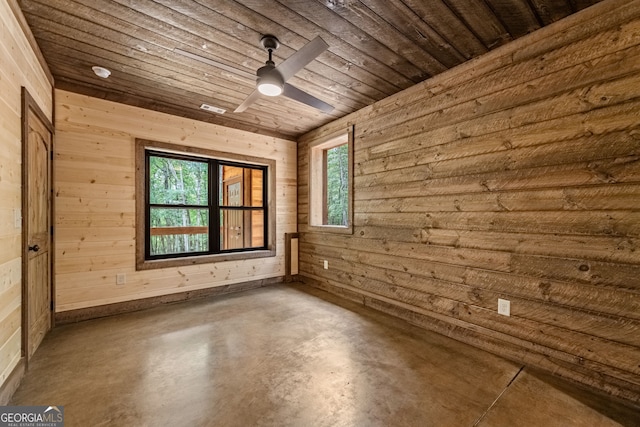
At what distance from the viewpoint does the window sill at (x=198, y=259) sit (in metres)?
3.44

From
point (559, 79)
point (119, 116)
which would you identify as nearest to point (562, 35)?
point (559, 79)

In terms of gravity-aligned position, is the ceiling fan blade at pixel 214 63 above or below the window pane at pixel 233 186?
above

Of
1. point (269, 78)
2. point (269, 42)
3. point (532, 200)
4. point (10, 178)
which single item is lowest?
point (532, 200)

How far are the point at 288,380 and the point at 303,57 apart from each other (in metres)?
2.32

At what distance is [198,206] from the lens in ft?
13.0

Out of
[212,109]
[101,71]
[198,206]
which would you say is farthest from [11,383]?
[212,109]

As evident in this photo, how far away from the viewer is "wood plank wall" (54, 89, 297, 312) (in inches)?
116

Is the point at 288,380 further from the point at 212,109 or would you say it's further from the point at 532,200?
the point at 212,109

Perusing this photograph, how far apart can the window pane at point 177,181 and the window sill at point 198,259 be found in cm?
79

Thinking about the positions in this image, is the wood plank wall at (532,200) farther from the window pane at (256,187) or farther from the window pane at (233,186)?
the window pane at (233,186)

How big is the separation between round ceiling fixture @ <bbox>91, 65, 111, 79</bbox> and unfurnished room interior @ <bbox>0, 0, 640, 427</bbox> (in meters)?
0.02

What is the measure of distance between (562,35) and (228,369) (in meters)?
3.55

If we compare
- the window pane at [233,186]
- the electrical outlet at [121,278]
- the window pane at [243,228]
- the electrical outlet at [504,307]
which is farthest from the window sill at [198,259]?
the electrical outlet at [504,307]

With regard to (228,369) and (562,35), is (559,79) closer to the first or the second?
(562,35)
